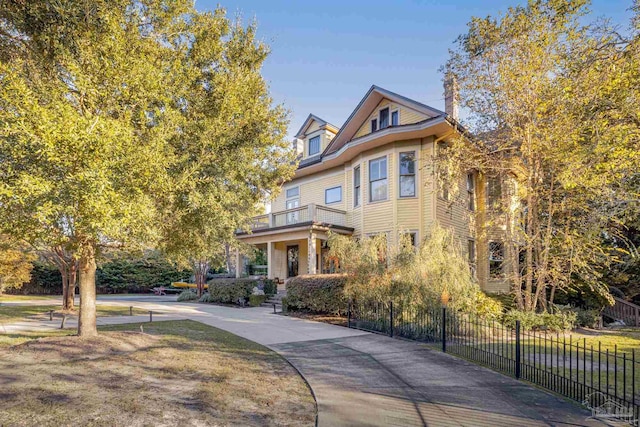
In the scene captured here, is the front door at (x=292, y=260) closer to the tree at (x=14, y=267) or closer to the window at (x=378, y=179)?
the window at (x=378, y=179)

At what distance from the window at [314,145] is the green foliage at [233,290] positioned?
27.0ft

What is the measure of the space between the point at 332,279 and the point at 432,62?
900cm

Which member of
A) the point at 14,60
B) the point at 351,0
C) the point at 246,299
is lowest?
the point at 246,299

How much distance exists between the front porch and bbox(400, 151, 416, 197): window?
10.8 feet

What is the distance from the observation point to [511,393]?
5402 millimetres

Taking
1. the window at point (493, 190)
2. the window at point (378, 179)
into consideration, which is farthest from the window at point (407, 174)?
A: the window at point (493, 190)

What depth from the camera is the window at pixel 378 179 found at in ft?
53.4

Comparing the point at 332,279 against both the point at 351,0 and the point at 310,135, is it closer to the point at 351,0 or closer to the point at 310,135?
the point at 351,0

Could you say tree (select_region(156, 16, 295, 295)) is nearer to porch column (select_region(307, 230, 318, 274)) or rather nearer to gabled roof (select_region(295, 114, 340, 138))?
porch column (select_region(307, 230, 318, 274))

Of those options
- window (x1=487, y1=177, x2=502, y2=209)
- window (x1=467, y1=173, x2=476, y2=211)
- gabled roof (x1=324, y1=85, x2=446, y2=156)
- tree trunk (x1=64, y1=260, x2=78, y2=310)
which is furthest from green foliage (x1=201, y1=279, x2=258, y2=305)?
window (x1=487, y1=177, x2=502, y2=209)

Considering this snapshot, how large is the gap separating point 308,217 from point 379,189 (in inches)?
144

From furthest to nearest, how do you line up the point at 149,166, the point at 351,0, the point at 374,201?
the point at 374,201 → the point at 351,0 → the point at 149,166

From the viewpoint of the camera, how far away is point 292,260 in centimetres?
2184

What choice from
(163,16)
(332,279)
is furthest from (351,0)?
(332,279)
